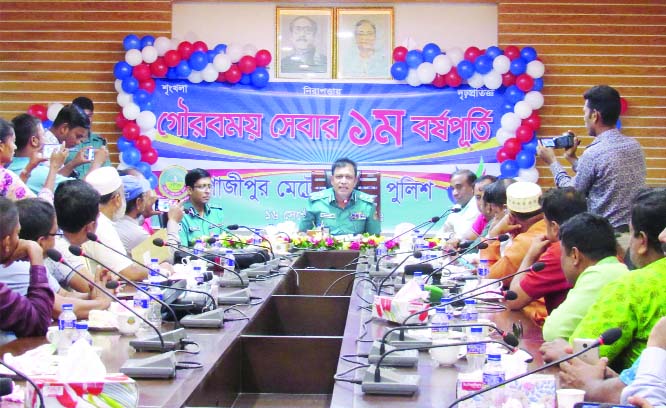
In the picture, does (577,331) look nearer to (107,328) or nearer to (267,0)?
(107,328)

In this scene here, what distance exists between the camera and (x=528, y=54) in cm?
780

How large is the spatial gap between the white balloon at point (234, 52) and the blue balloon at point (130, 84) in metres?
0.77

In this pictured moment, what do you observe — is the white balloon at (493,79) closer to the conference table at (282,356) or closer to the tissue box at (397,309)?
the conference table at (282,356)

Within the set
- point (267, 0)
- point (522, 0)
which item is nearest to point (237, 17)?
point (267, 0)

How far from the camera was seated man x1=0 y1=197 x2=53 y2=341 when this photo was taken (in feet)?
9.34

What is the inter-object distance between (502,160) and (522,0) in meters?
1.33

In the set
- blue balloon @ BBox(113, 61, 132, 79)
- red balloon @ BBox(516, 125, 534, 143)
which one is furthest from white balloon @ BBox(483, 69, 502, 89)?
blue balloon @ BBox(113, 61, 132, 79)

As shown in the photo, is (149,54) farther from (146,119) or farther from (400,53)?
(400,53)

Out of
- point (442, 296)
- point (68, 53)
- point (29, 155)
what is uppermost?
point (68, 53)

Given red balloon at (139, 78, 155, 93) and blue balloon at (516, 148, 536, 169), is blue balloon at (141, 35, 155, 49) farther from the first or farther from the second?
blue balloon at (516, 148, 536, 169)

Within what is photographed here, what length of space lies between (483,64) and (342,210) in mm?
1921

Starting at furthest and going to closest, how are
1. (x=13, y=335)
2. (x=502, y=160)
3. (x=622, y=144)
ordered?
(x=502, y=160) < (x=622, y=144) < (x=13, y=335)

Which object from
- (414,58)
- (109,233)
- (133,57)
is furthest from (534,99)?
(109,233)

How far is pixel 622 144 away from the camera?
453 cm
